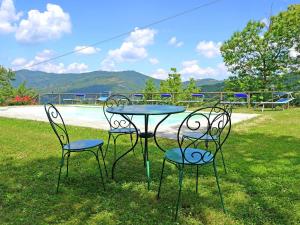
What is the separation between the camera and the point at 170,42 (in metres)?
27.6

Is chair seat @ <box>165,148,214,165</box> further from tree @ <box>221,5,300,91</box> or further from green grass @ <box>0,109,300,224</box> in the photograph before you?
tree @ <box>221,5,300,91</box>

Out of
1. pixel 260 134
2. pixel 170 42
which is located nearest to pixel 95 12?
pixel 170 42

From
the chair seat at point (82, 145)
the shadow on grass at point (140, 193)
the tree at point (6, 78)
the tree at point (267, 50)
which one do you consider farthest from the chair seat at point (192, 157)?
the tree at point (6, 78)

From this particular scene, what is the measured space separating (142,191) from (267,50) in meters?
14.8

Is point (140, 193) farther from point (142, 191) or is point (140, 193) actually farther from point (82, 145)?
point (82, 145)

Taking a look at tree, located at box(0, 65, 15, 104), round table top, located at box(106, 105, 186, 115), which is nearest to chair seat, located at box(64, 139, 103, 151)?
round table top, located at box(106, 105, 186, 115)

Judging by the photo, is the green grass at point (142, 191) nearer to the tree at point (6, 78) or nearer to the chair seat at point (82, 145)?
the chair seat at point (82, 145)

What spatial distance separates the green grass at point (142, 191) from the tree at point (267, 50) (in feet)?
40.2

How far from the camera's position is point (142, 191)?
106 inches

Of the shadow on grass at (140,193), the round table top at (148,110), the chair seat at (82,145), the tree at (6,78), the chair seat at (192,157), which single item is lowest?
the shadow on grass at (140,193)

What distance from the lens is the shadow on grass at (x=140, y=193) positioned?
87.4 inches

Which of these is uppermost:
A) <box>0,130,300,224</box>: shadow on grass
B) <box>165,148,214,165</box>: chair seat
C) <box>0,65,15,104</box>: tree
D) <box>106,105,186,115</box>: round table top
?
<box>0,65,15,104</box>: tree

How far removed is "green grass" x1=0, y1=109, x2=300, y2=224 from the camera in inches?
87.5

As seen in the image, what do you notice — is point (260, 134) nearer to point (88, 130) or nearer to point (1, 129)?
point (88, 130)
